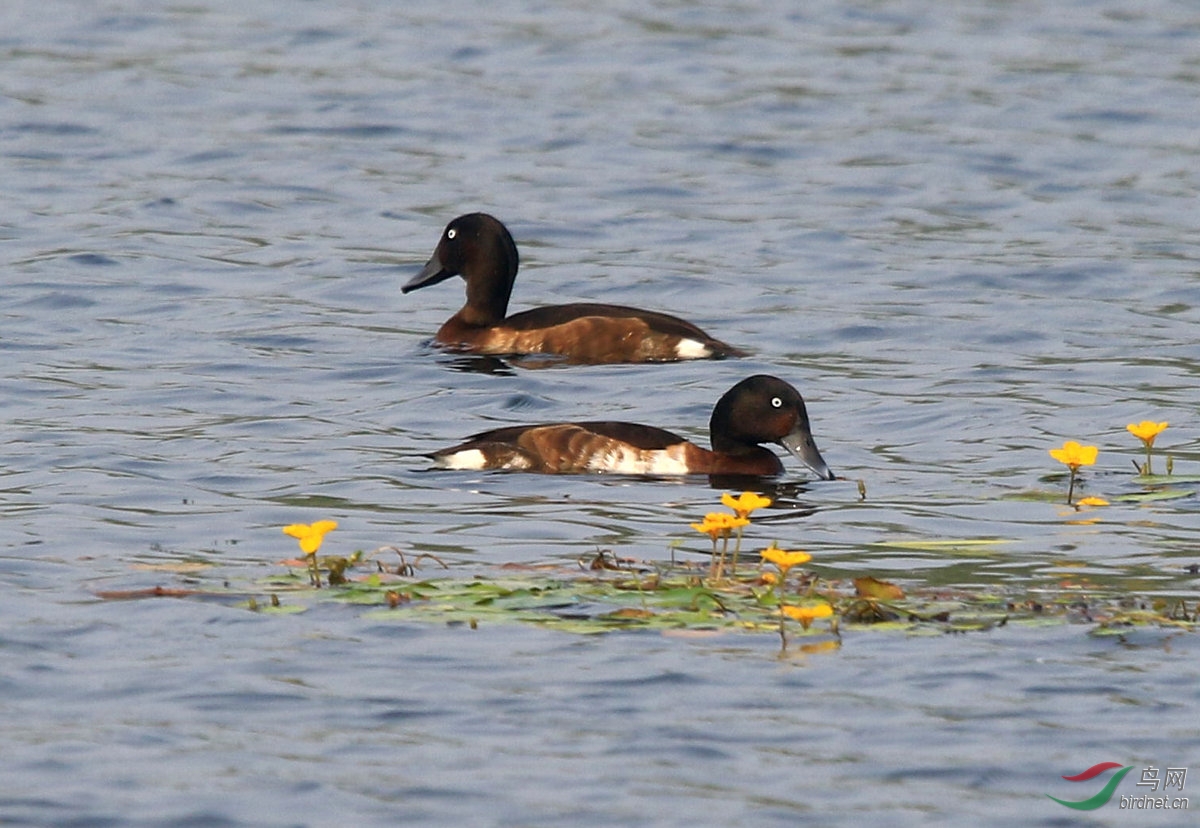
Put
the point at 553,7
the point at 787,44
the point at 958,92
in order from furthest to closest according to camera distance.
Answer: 1. the point at 553,7
2. the point at 787,44
3. the point at 958,92

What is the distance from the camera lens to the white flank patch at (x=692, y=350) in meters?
14.6

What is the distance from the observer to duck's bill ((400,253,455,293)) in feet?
54.1

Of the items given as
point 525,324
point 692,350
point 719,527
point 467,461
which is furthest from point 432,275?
point 719,527

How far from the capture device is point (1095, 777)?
6703 millimetres

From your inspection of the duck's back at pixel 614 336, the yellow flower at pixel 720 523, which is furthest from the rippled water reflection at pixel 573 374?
the yellow flower at pixel 720 523

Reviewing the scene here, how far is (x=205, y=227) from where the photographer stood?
19500 millimetres

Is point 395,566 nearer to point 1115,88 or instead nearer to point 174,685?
point 174,685

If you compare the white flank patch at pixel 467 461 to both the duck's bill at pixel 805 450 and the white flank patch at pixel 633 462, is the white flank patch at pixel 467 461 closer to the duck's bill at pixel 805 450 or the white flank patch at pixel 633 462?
the white flank patch at pixel 633 462

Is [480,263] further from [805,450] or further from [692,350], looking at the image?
[805,450]

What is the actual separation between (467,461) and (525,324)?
4125 millimetres

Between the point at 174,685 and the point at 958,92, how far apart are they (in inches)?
748

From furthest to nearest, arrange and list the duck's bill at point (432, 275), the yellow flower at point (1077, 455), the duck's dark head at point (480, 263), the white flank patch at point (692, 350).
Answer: the duck's bill at point (432, 275)
the duck's dark head at point (480, 263)
the white flank patch at point (692, 350)
the yellow flower at point (1077, 455)

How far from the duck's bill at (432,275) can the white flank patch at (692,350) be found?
96.1 inches

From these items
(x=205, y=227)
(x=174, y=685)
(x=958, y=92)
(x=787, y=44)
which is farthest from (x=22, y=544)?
(x=787, y=44)
